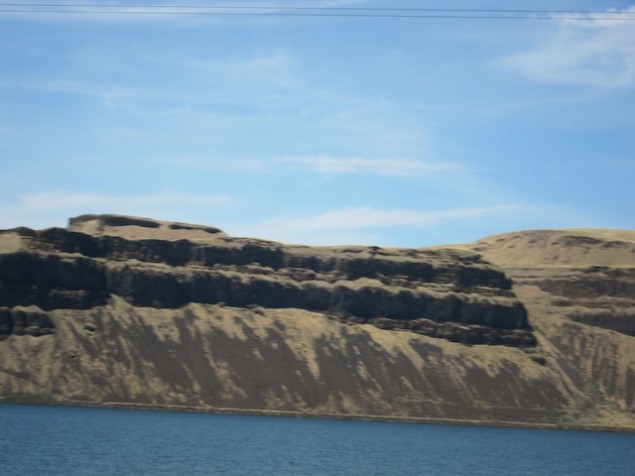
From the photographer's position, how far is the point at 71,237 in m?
198

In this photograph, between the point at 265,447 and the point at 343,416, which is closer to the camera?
the point at 265,447

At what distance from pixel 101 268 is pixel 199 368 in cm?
3360

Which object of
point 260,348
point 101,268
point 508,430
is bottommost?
point 508,430

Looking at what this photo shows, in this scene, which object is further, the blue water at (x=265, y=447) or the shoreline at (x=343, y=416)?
the shoreline at (x=343, y=416)

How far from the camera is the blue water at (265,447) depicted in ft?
275

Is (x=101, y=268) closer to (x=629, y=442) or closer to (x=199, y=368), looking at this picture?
(x=199, y=368)

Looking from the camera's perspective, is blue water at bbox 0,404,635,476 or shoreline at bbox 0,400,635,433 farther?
shoreline at bbox 0,400,635,433

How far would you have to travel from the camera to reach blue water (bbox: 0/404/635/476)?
8381 centimetres

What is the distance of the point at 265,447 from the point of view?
10950 centimetres

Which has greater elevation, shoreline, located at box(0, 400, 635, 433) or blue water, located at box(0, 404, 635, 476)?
blue water, located at box(0, 404, 635, 476)

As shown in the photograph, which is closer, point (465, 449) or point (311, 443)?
point (311, 443)

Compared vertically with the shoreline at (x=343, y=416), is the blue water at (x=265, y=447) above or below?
above

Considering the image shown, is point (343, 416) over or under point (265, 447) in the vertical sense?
under

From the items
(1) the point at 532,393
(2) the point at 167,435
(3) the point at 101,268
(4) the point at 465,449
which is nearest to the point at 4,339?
(3) the point at 101,268
